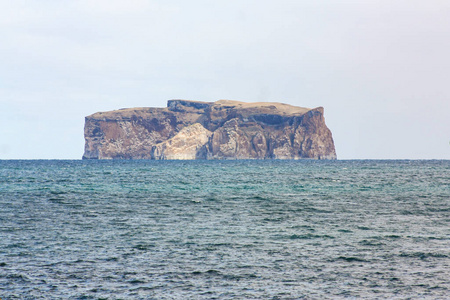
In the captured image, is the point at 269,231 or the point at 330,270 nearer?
the point at 330,270

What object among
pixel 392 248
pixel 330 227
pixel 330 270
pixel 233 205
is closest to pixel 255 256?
pixel 330 270

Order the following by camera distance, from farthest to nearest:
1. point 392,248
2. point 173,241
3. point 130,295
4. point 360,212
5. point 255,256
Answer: point 360,212 < point 173,241 < point 392,248 < point 255,256 < point 130,295

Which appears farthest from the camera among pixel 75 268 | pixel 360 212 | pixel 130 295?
pixel 360 212

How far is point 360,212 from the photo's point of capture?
1679 inches

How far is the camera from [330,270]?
2178 cm

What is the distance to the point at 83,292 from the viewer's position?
60.4ft

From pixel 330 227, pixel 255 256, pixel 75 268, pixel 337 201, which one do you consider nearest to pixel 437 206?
pixel 337 201

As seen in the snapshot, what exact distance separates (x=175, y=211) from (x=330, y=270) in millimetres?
22613

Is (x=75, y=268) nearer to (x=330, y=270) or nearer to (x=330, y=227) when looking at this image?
(x=330, y=270)

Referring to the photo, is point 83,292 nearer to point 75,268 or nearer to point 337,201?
point 75,268

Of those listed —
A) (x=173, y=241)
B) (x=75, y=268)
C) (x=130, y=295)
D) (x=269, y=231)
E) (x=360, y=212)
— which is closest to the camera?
(x=130, y=295)

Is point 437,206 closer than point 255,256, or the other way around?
point 255,256

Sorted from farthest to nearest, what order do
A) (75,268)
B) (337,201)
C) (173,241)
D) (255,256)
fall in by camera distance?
(337,201), (173,241), (255,256), (75,268)

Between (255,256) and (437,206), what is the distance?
29.2 meters
